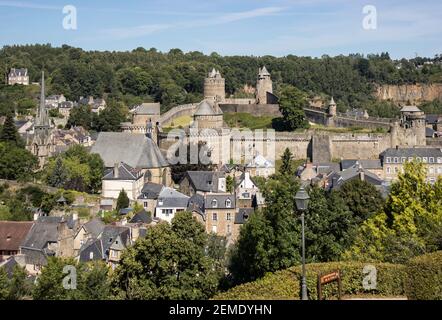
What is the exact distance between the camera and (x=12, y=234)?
30.4m

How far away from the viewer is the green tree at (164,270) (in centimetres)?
1781

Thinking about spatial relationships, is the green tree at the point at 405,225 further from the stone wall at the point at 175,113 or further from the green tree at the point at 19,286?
the stone wall at the point at 175,113

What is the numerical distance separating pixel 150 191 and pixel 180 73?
57.4 meters

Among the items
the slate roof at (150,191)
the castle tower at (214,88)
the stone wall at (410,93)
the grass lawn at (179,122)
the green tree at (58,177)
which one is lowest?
the slate roof at (150,191)

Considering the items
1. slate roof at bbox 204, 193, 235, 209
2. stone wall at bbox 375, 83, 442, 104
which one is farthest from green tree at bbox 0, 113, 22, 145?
stone wall at bbox 375, 83, 442, 104

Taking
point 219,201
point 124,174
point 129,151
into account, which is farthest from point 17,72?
point 219,201

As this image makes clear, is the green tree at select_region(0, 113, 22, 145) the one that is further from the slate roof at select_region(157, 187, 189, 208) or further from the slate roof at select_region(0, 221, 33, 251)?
the slate roof at select_region(0, 221, 33, 251)

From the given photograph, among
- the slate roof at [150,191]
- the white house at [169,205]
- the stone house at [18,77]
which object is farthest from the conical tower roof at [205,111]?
the stone house at [18,77]

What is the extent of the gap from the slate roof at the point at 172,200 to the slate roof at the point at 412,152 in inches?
729

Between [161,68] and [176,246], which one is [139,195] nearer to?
[176,246]

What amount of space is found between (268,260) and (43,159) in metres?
34.0

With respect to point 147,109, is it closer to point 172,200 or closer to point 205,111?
point 205,111

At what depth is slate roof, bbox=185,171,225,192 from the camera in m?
40.7
